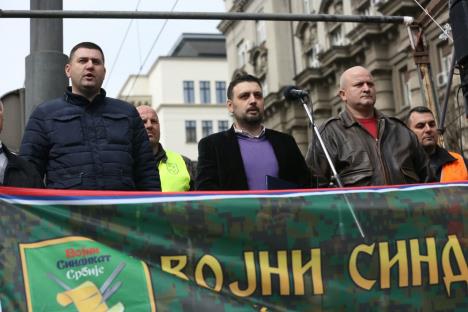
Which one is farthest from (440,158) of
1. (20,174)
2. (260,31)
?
(260,31)

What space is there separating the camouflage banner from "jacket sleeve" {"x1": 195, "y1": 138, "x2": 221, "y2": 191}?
694mm

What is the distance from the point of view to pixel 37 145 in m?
4.50

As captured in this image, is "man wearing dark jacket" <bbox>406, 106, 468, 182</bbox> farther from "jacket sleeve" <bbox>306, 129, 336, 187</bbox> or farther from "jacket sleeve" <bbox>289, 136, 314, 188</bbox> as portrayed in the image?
"jacket sleeve" <bbox>289, 136, 314, 188</bbox>

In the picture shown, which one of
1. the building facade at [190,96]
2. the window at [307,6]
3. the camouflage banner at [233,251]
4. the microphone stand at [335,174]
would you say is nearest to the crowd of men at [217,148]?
the microphone stand at [335,174]

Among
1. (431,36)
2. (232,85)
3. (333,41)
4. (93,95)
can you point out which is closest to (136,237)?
(93,95)

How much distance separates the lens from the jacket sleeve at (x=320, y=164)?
4.98 m

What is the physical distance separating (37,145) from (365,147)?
2093mm

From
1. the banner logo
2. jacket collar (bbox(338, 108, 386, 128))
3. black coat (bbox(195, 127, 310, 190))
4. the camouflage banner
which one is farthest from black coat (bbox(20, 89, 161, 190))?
jacket collar (bbox(338, 108, 386, 128))

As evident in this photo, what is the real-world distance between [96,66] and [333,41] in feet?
101

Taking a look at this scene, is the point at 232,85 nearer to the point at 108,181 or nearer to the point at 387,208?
the point at 108,181

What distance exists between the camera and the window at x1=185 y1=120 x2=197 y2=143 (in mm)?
72062

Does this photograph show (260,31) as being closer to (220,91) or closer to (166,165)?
(220,91)

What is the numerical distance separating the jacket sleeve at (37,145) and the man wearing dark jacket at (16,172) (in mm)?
210

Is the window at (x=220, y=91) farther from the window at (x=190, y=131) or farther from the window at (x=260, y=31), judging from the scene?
the window at (x=260, y=31)
